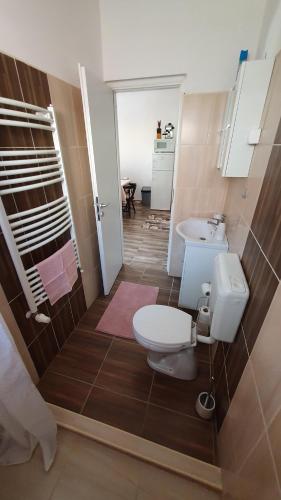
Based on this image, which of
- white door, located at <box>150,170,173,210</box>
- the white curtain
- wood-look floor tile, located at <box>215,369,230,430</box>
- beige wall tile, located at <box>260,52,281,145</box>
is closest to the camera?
the white curtain

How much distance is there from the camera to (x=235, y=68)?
5.16 feet

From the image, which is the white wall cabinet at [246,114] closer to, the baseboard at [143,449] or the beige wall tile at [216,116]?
the beige wall tile at [216,116]

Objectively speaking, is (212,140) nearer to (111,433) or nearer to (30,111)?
(30,111)

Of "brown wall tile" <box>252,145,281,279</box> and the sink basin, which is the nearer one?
"brown wall tile" <box>252,145,281,279</box>

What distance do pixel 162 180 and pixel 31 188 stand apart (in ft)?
13.2

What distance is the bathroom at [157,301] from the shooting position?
0.84m

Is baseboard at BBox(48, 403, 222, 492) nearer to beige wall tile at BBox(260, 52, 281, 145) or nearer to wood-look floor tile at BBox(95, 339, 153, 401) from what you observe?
wood-look floor tile at BBox(95, 339, 153, 401)

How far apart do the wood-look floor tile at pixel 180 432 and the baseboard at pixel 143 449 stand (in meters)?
0.05

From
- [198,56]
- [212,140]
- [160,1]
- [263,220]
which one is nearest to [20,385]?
[263,220]

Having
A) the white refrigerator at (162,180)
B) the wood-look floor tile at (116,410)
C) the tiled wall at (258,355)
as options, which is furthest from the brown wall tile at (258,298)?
the white refrigerator at (162,180)

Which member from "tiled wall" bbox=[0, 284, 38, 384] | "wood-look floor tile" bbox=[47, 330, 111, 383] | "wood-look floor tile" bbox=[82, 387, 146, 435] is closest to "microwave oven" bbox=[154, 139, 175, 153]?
"wood-look floor tile" bbox=[47, 330, 111, 383]

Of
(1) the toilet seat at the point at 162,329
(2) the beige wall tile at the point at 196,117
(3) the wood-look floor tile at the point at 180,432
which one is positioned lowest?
(3) the wood-look floor tile at the point at 180,432

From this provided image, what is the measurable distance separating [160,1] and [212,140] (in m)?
1.05

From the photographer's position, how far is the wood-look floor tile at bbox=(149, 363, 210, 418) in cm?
130
